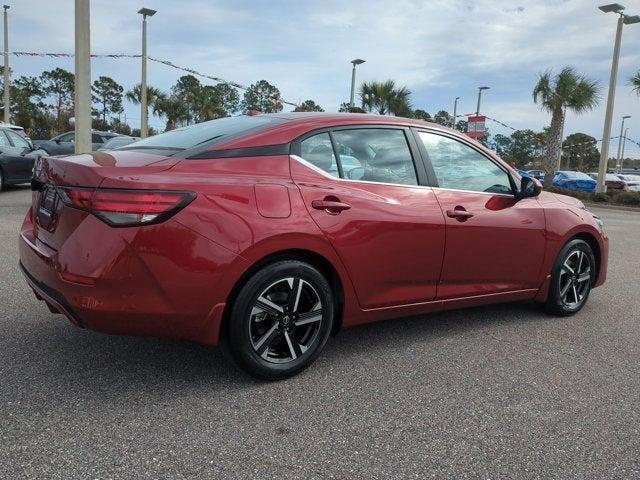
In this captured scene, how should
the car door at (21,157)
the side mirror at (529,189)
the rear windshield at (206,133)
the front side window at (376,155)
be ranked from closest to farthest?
1. the rear windshield at (206,133)
2. the front side window at (376,155)
3. the side mirror at (529,189)
4. the car door at (21,157)

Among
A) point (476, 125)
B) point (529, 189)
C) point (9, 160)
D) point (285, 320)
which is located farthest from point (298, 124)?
point (476, 125)

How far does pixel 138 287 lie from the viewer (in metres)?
2.79

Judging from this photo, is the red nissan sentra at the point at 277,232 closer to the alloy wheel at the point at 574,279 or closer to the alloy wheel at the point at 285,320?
the alloy wheel at the point at 285,320

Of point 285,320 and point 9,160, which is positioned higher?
point 9,160

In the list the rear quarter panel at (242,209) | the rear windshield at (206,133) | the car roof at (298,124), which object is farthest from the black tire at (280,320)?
the rear windshield at (206,133)

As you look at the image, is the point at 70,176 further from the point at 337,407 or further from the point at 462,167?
the point at 462,167

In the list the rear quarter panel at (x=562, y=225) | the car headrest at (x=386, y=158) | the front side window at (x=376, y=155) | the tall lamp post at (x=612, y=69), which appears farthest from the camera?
the tall lamp post at (x=612, y=69)

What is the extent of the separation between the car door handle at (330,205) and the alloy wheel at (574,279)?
2303mm

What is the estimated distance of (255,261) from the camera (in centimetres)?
300

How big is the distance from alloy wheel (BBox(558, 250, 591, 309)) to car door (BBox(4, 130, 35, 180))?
11654mm

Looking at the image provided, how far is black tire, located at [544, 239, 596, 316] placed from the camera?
467 centimetres

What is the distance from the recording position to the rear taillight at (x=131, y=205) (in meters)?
2.74

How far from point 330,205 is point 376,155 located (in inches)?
23.9

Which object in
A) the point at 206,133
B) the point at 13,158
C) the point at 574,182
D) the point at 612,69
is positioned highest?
the point at 612,69
